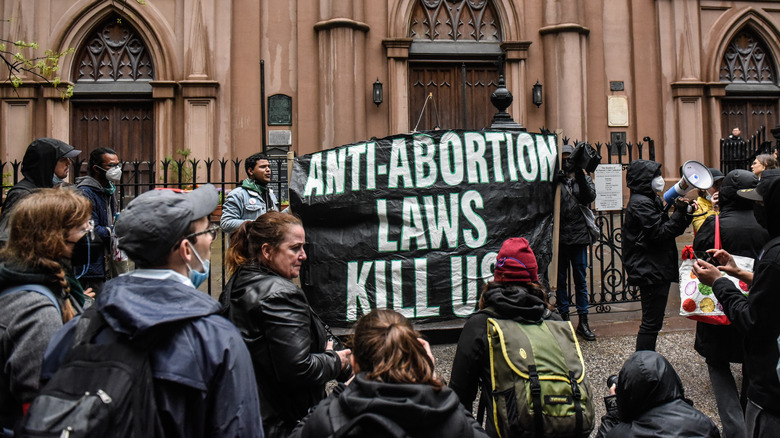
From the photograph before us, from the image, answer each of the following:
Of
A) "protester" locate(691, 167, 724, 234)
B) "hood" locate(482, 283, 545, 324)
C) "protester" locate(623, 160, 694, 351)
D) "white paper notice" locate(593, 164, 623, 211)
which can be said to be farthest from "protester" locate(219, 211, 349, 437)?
"white paper notice" locate(593, 164, 623, 211)

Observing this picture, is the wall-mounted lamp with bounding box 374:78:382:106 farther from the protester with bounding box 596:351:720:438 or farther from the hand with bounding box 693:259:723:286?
the protester with bounding box 596:351:720:438

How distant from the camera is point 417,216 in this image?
5.39m

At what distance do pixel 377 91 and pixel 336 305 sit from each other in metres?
8.63

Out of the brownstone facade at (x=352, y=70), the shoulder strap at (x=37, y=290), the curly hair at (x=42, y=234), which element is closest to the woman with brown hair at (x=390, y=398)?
the shoulder strap at (x=37, y=290)

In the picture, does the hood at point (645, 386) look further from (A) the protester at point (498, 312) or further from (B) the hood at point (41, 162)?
(B) the hood at point (41, 162)

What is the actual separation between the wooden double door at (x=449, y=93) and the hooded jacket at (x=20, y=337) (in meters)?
11.9

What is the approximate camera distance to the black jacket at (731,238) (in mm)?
4117

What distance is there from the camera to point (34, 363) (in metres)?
2.10

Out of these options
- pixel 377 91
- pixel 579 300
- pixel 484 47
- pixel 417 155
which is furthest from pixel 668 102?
pixel 417 155

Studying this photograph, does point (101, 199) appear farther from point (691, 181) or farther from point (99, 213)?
point (691, 181)

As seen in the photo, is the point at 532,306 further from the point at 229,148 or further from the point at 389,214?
the point at 229,148

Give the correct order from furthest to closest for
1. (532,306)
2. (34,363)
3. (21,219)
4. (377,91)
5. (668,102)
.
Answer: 1. (668,102)
2. (377,91)
3. (532,306)
4. (21,219)
5. (34,363)

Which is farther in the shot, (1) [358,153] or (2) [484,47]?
(2) [484,47]

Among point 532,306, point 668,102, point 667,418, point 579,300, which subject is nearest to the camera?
point 667,418
